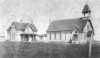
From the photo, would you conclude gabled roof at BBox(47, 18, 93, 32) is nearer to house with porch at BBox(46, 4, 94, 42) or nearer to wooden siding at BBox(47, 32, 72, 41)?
house with porch at BBox(46, 4, 94, 42)

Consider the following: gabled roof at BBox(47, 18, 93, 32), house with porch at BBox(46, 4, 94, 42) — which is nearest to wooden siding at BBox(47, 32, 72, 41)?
house with porch at BBox(46, 4, 94, 42)

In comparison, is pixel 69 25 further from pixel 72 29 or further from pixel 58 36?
pixel 58 36

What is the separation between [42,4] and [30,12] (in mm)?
514

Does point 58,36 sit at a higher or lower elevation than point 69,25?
lower

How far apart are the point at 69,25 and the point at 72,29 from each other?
0.72 meters

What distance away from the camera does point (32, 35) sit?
8609 millimetres

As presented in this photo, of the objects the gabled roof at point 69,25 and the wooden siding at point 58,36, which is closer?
→ the gabled roof at point 69,25

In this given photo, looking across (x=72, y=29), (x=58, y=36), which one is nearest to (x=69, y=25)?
(x=72, y=29)

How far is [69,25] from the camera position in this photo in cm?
834

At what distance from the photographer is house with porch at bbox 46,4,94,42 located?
22.9 feet

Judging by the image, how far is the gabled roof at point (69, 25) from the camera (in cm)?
764

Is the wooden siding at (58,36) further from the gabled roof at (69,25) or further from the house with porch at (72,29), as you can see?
the gabled roof at (69,25)

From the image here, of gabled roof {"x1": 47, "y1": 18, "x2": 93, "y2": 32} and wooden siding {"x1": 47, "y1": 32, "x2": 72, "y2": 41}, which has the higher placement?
gabled roof {"x1": 47, "y1": 18, "x2": 93, "y2": 32}

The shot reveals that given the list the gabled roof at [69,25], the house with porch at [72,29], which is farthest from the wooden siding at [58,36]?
the gabled roof at [69,25]
